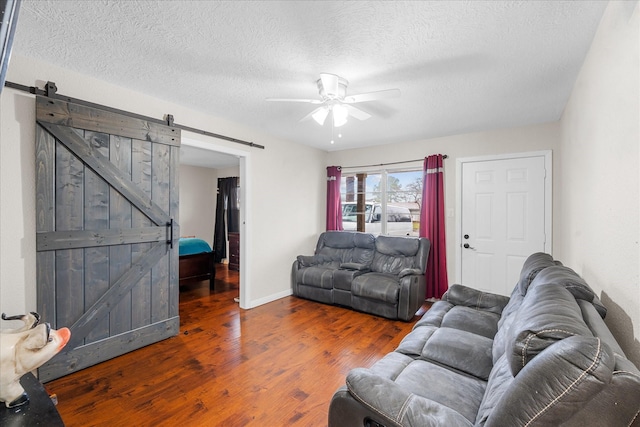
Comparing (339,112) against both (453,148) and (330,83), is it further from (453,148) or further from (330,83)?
(453,148)

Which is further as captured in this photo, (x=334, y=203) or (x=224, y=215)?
(x=224, y=215)

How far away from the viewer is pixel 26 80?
2160mm

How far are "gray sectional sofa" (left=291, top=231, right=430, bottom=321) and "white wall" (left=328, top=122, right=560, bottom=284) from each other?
2.19 feet

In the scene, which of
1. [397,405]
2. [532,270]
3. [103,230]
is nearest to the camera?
[397,405]

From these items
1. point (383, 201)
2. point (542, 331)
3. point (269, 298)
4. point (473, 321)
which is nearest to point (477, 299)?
point (473, 321)

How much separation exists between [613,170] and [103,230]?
11.7 feet

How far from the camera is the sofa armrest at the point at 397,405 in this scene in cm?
105

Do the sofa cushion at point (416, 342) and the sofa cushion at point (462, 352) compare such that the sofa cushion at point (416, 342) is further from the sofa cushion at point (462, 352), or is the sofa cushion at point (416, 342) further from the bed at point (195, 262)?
the bed at point (195, 262)

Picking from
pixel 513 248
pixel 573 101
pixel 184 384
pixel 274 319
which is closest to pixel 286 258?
pixel 274 319

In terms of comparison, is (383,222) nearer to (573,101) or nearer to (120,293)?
(573,101)

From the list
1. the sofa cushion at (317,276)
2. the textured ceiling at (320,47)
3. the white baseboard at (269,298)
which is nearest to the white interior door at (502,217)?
the textured ceiling at (320,47)

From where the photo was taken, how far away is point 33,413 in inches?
38.8

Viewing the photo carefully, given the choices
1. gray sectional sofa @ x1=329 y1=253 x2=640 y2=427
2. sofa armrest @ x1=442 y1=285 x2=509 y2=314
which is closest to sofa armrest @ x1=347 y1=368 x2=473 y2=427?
gray sectional sofa @ x1=329 y1=253 x2=640 y2=427

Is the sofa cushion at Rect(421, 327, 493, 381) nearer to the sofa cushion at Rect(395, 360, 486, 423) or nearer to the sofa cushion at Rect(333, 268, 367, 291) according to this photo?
the sofa cushion at Rect(395, 360, 486, 423)
